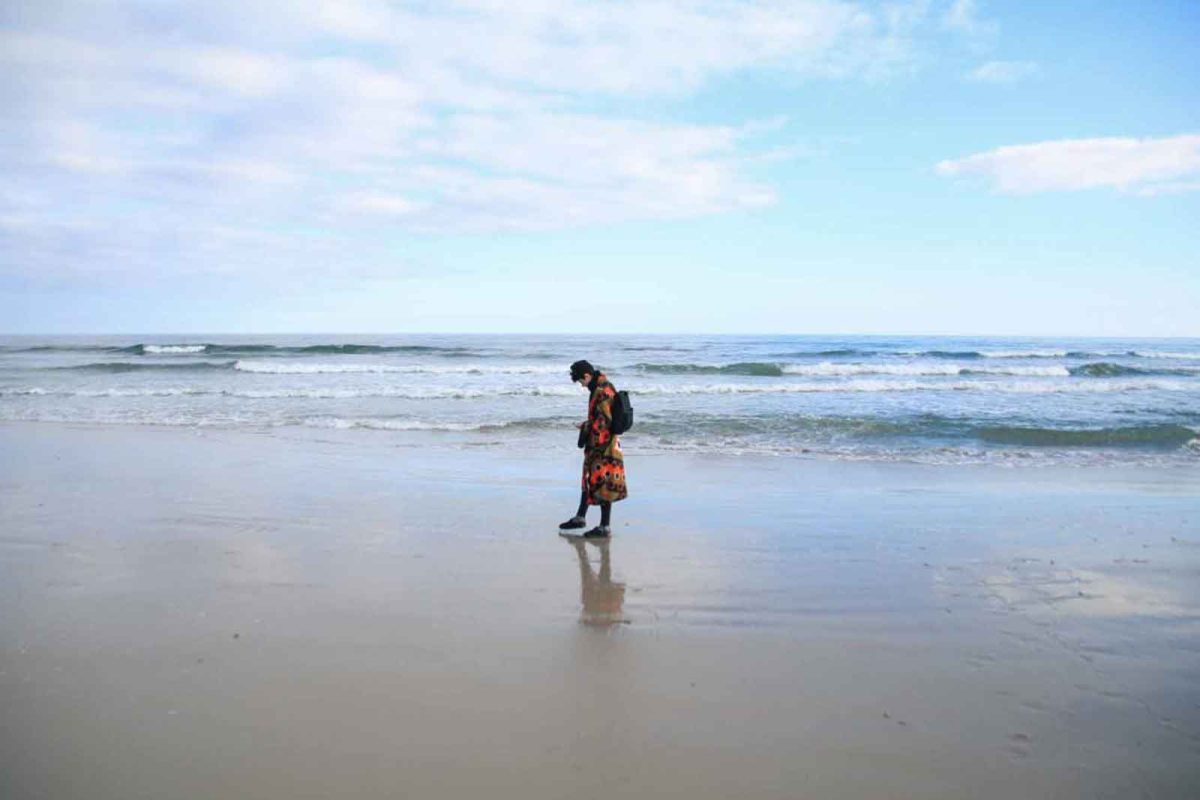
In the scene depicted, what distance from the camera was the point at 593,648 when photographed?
4.06m

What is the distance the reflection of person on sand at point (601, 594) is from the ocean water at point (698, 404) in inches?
252

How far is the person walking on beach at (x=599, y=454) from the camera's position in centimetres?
688

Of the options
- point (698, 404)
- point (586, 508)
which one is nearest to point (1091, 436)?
point (698, 404)

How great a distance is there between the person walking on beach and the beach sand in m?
0.42

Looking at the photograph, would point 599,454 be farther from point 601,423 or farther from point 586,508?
point 586,508

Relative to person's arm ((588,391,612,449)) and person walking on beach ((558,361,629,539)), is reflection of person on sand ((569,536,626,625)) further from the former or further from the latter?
person's arm ((588,391,612,449))

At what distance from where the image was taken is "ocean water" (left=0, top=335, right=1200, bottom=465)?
12.7 m

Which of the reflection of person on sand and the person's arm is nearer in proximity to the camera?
the reflection of person on sand

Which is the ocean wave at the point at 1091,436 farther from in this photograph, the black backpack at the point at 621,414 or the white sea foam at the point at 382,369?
the white sea foam at the point at 382,369

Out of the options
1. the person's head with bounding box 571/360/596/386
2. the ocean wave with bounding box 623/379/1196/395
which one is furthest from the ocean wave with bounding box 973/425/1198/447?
the person's head with bounding box 571/360/596/386

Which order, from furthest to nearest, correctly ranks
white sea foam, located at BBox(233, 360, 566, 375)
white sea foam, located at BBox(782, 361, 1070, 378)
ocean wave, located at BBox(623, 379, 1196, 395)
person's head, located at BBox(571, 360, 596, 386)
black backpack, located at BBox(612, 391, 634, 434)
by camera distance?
white sea foam, located at BBox(782, 361, 1070, 378) → white sea foam, located at BBox(233, 360, 566, 375) → ocean wave, located at BBox(623, 379, 1196, 395) → person's head, located at BBox(571, 360, 596, 386) → black backpack, located at BBox(612, 391, 634, 434)

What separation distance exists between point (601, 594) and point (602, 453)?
6.90ft

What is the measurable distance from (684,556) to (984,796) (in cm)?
330

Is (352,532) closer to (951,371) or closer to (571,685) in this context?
(571,685)
